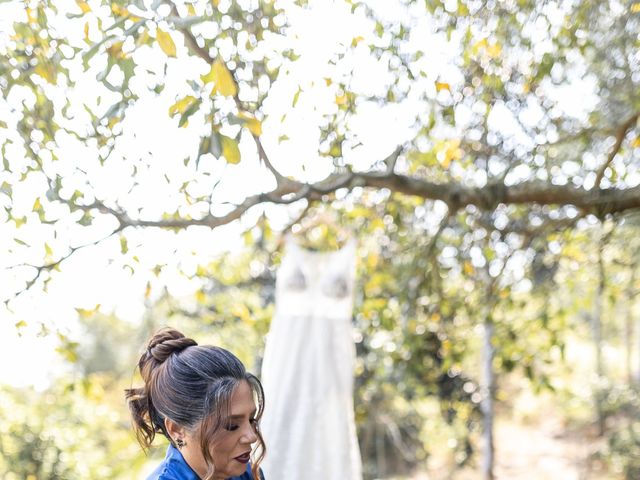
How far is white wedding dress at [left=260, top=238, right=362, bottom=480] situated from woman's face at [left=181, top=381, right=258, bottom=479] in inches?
27.4

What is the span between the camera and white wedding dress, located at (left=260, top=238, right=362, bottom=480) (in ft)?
8.13

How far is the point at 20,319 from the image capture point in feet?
8.28

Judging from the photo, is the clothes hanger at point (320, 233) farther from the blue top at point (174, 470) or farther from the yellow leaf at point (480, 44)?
the blue top at point (174, 470)

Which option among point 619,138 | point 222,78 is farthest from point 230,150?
point 619,138

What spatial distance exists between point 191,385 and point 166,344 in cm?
11

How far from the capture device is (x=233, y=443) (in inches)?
68.5

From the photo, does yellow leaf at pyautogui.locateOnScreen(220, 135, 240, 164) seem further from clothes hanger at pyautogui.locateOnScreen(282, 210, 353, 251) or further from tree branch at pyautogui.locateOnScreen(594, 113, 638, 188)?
tree branch at pyautogui.locateOnScreen(594, 113, 638, 188)

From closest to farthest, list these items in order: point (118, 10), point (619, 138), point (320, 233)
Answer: point (118, 10) → point (619, 138) → point (320, 233)

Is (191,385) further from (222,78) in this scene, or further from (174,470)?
(222,78)

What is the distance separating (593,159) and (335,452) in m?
1.45

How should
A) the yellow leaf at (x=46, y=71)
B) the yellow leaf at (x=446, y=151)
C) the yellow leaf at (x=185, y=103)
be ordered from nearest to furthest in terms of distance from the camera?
the yellow leaf at (x=185, y=103)
the yellow leaf at (x=46, y=71)
the yellow leaf at (x=446, y=151)

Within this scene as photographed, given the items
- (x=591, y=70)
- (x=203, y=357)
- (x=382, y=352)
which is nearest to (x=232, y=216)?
(x=203, y=357)

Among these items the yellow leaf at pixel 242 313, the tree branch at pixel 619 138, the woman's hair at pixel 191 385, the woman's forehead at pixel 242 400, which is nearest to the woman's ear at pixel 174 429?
the woman's hair at pixel 191 385

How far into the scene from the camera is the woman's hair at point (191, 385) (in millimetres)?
1703
